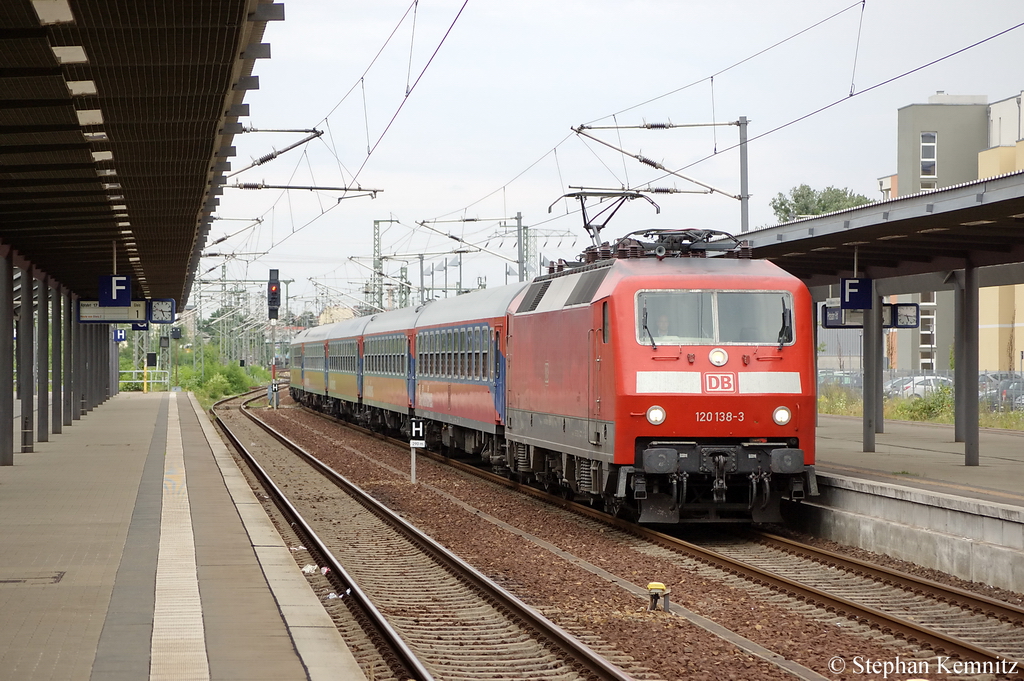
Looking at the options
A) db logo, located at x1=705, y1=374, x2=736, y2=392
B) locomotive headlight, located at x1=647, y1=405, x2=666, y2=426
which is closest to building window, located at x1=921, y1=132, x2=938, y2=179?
db logo, located at x1=705, y1=374, x2=736, y2=392

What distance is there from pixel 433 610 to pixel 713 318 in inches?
191

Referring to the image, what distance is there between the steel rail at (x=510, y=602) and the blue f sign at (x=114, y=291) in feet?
29.7

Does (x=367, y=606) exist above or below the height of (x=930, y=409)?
below

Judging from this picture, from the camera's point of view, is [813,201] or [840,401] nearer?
[840,401]

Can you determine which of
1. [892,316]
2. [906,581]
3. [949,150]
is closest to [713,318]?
[906,581]

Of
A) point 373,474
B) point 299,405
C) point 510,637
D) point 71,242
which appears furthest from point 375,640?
point 299,405

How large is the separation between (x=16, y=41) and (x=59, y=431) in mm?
22671

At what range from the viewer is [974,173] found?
56094 mm

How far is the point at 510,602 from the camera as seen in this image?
365 inches

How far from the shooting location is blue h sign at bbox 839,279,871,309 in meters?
18.7

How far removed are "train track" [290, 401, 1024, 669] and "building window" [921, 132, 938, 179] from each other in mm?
47155

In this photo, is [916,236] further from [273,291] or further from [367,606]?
[273,291]

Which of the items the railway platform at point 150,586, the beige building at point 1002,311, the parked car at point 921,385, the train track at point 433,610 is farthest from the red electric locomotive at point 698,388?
the beige building at point 1002,311

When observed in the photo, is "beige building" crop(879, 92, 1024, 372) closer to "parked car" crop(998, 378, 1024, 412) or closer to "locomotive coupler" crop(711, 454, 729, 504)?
"parked car" crop(998, 378, 1024, 412)
